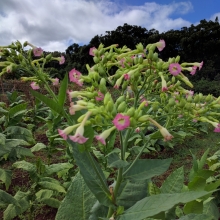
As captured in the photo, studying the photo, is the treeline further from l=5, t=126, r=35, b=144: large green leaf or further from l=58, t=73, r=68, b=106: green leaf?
l=58, t=73, r=68, b=106: green leaf

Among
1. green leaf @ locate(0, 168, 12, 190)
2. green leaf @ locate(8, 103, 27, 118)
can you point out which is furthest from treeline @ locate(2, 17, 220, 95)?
green leaf @ locate(0, 168, 12, 190)

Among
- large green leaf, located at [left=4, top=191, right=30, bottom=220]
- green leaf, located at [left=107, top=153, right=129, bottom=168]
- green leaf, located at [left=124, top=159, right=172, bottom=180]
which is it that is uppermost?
green leaf, located at [left=107, top=153, right=129, bottom=168]

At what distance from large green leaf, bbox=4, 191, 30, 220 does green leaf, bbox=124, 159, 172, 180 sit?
1377mm

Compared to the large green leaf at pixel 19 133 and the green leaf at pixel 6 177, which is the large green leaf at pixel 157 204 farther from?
the large green leaf at pixel 19 133

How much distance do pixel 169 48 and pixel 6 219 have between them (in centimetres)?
2898

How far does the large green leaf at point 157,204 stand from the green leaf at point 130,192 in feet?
0.54

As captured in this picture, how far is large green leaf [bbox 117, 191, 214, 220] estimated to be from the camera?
88 centimetres

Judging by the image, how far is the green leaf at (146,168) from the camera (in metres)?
1.15

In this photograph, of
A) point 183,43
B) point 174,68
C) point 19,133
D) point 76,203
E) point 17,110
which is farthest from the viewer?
point 183,43

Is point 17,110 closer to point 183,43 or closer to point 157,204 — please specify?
point 157,204

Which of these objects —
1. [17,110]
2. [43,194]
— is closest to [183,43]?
[17,110]

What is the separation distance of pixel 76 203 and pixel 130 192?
0.23m

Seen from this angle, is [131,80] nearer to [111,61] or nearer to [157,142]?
[111,61]

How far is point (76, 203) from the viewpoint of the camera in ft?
4.12
